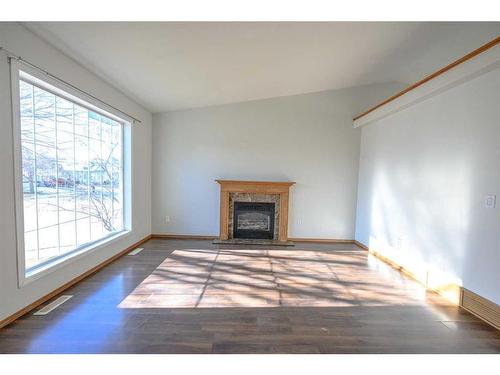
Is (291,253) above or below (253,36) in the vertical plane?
below

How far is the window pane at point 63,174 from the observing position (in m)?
2.27

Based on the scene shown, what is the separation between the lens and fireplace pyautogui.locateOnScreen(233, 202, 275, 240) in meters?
4.97

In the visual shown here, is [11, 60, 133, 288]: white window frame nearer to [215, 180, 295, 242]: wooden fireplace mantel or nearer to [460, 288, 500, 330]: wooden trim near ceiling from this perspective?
[215, 180, 295, 242]: wooden fireplace mantel

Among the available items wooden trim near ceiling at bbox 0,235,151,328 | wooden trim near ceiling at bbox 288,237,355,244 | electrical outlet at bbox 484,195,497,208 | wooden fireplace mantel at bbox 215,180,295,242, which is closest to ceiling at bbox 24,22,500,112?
wooden fireplace mantel at bbox 215,180,295,242

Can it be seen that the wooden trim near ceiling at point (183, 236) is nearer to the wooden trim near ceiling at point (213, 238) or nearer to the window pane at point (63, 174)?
the wooden trim near ceiling at point (213, 238)

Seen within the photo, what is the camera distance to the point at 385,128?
4047 millimetres

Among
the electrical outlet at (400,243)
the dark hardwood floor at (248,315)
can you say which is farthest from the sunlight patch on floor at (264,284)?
the electrical outlet at (400,243)

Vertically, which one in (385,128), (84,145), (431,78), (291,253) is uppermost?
(431,78)

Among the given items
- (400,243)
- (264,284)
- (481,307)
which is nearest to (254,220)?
(264,284)

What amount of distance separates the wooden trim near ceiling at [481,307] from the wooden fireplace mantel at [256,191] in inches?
113

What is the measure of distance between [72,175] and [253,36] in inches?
100

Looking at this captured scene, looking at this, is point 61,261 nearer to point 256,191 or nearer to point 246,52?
point 246,52
